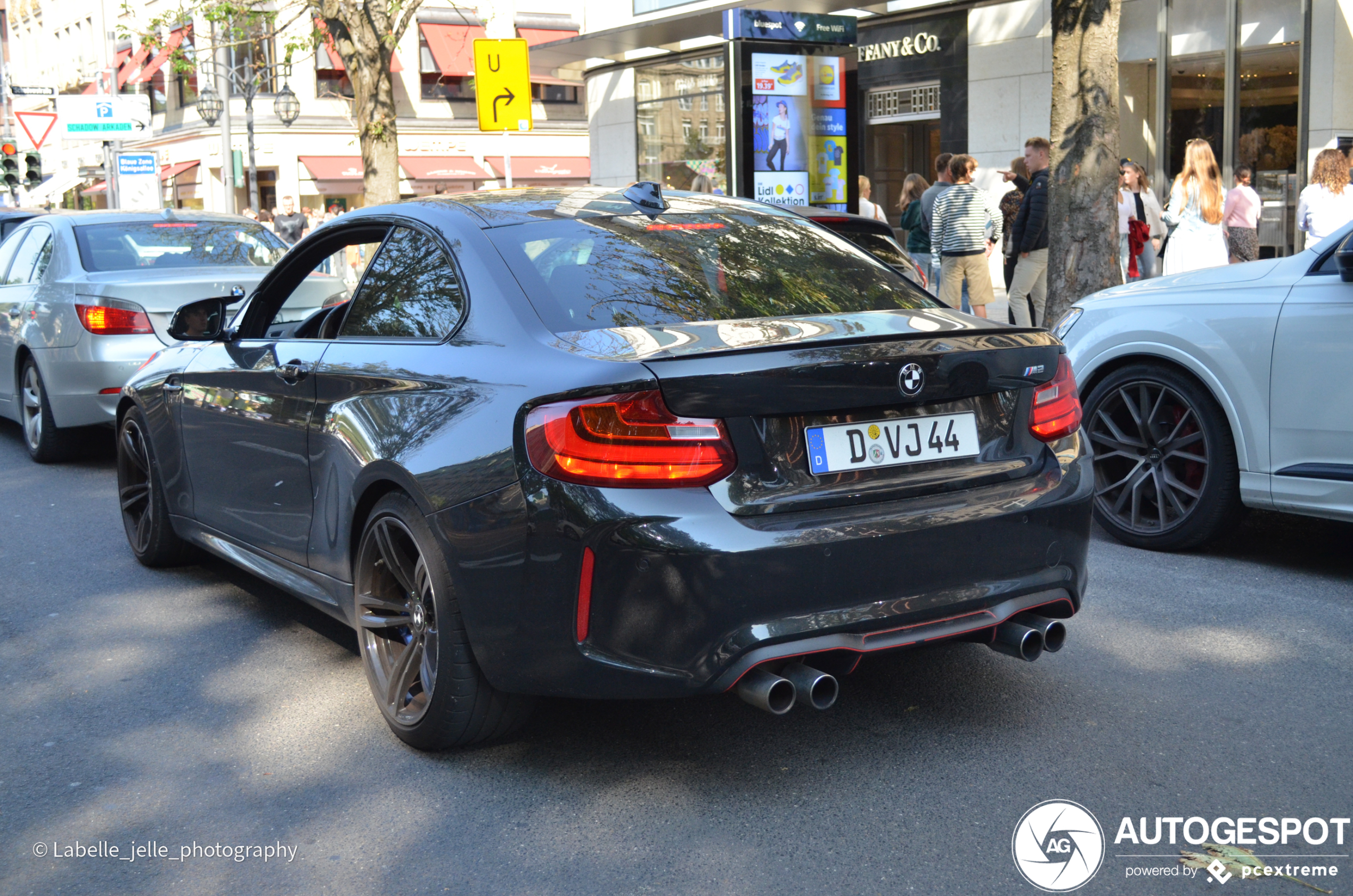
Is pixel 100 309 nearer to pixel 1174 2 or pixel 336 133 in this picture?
pixel 1174 2

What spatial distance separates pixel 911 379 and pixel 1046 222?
975 centimetres

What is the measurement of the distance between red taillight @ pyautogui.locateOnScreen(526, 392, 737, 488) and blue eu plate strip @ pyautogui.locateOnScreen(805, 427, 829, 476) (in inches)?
7.9

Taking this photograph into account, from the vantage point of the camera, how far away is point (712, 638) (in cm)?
319

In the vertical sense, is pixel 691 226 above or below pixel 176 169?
below

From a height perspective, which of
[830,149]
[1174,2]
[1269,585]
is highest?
[1174,2]

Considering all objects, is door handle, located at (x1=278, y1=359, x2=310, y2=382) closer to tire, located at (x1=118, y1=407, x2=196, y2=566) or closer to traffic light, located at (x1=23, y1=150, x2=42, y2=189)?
tire, located at (x1=118, y1=407, x2=196, y2=566)

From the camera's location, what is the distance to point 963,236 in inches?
506

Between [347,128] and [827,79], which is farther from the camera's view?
[347,128]

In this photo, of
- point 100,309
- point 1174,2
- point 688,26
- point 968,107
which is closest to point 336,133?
point 688,26

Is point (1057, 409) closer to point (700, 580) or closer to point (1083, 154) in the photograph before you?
point (700, 580)

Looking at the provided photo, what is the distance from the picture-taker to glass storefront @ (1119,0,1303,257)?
15.5 metres

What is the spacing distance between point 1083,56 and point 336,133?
39.0m

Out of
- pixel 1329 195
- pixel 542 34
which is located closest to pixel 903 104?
pixel 1329 195

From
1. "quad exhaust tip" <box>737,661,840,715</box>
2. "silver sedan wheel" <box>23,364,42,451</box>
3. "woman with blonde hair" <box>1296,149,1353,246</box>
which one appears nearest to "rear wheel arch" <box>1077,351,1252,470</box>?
A: "quad exhaust tip" <box>737,661,840,715</box>
